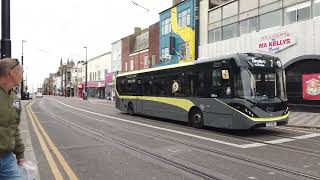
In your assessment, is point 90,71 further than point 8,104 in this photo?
Yes

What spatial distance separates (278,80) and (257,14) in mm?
16558

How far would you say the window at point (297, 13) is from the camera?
2610 centimetres

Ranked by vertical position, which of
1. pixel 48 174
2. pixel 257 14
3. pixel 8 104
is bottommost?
pixel 48 174

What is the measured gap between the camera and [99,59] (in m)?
86.0

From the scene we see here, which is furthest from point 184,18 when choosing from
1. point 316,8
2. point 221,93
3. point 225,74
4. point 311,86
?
point 225,74

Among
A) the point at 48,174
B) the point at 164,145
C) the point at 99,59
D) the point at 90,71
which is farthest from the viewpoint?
the point at 90,71

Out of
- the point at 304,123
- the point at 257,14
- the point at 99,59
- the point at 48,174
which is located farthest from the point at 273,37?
the point at 99,59

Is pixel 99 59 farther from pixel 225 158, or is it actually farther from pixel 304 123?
pixel 225 158

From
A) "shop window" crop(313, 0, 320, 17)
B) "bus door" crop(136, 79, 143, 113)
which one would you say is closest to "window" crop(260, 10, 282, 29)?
"shop window" crop(313, 0, 320, 17)

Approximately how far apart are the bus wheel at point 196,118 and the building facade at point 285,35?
217 inches

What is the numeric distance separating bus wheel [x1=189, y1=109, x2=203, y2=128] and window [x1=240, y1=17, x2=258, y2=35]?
1505 cm

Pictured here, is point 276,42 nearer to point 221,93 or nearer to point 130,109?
point 130,109

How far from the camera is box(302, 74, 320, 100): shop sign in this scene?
25.0 meters

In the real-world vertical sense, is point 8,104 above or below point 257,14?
below
